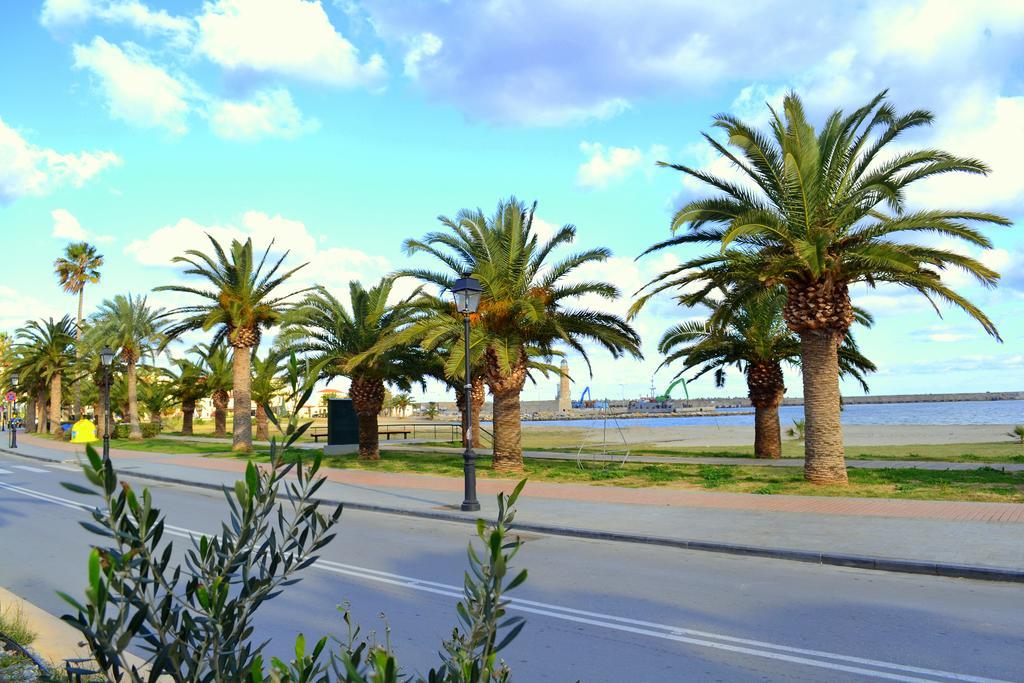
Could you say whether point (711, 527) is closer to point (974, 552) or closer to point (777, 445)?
point (974, 552)

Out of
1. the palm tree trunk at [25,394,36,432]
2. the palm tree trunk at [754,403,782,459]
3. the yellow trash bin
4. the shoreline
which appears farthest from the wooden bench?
the palm tree trunk at [25,394,36,432]

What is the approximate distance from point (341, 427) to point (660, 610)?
25086 millimetres

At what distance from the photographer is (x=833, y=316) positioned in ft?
50.5

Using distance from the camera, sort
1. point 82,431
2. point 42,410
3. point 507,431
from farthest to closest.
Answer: point 42,410 → point 507,431 → point 82,431

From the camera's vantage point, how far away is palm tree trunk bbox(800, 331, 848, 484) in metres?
15.5

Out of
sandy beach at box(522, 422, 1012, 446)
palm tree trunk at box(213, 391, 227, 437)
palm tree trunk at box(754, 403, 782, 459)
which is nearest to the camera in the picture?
palm tree trunk at box(754, 403, 782, 459)

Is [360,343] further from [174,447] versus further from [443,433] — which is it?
[443,433]

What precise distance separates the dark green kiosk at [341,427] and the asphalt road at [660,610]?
745 inches

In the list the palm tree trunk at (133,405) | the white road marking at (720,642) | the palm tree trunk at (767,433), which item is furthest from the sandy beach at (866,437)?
the palm tree trunk at (133,405)

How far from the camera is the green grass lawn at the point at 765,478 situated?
47.3 ft

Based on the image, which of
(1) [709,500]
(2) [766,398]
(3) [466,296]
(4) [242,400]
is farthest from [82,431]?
(4) [242,400]

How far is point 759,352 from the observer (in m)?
23.3

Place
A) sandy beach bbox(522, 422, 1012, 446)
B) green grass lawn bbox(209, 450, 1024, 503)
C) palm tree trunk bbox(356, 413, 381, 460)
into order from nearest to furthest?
green grass lawn bbox(209, 450, 1024, 503), palm tree trunk bbox(356, 413, 381, 460), sandy beach bbox(522, 422, 1012, 446)

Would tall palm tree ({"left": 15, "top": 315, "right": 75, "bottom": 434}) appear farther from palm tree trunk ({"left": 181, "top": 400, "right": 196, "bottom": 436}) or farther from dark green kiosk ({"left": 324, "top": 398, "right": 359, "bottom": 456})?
dark green kiosk ({"left": 324, "top": 398, "right": 359, "bottom": 456})
